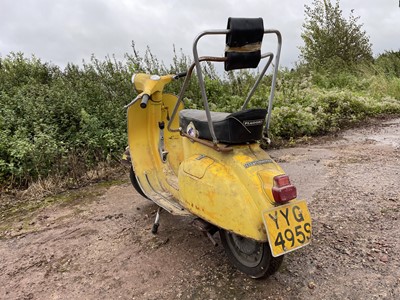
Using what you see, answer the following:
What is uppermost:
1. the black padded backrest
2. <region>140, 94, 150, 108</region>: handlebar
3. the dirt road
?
the black padded backrest

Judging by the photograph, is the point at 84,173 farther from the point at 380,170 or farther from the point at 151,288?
the point at 380,170

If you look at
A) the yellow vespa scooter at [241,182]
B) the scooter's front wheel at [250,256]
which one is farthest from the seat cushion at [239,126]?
the scooter's front wheel at [250,256]

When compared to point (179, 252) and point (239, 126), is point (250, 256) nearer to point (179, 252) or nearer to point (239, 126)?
point (179, 252)

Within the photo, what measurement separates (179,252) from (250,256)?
25.5 inches

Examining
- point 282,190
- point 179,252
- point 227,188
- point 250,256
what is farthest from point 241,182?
point 179,252

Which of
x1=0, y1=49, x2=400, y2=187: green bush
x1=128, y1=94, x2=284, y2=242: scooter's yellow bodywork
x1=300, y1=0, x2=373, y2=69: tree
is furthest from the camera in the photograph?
x1=300, y1=0, x2=373, y2=69: tree

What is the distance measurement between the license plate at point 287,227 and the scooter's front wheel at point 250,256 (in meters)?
0.12

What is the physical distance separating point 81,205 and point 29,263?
1185 mm

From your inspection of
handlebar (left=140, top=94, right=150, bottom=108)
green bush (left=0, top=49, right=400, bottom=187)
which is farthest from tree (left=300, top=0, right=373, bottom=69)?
handlebar (left=140, top=94, right=150, bottom=108)

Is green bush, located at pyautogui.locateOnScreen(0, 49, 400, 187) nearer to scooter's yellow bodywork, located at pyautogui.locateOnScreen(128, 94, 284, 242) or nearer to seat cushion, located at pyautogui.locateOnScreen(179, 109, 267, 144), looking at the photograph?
scooter's yellow bodywork, located at pyautogui.locateOnScreen(128, 94, 284, 242)

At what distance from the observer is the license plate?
2.04 metres

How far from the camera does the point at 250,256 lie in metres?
2.38

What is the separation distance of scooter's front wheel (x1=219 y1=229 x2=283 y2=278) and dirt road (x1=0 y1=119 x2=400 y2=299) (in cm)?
9

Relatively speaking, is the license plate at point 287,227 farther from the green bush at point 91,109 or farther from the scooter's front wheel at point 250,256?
the green bush at point 91,109
